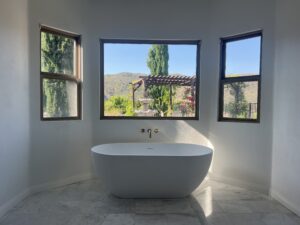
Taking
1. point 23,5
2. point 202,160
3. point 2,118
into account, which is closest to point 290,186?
point 202,160

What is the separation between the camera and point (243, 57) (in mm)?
4008

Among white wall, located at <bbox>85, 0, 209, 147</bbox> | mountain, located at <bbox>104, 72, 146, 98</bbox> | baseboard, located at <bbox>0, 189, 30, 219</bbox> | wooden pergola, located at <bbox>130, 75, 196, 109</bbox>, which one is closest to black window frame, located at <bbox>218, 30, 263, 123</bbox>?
white wall, located at <bbox>85, 0, 209, 147</bbox>

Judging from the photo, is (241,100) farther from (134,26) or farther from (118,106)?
(134,26)

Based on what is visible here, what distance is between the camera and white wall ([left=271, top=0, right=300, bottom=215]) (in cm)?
300

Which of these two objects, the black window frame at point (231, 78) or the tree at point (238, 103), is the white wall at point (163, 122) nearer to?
the black window frame at point (231, 78)

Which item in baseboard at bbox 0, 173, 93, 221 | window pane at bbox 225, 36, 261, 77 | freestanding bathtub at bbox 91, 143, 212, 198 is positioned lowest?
baseboard at bbox 0, 173, 93, 221

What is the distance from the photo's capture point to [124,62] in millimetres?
4492

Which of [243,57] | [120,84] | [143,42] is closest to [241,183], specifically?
[243,57]

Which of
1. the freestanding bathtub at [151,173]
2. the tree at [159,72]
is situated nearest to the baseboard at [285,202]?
the freestanding bathtub at [151,173]

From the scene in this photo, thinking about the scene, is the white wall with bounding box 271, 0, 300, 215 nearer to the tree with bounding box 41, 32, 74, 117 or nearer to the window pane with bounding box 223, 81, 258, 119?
the window pane with bounding box 223, 81, 258, 119

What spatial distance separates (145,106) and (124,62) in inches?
31.7

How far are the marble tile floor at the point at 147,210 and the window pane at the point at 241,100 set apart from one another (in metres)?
1.12

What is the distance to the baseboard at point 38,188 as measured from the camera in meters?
2.99

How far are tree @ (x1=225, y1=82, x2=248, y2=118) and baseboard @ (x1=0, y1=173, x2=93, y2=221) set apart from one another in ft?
8.02
